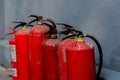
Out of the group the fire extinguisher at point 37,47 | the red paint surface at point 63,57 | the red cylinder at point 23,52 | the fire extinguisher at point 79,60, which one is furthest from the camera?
the red cylinder at point 23,52

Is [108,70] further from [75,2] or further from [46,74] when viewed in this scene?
[75,2]

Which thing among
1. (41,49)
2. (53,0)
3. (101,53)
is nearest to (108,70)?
(101,53)

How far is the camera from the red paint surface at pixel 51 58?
2434 mm

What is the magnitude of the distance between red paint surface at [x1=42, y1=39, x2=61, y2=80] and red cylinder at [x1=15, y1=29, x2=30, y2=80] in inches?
15.2

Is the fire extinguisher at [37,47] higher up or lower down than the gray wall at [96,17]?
lower down

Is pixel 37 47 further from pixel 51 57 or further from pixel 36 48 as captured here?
pixel 51 57

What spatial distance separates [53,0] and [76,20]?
493 millimetres

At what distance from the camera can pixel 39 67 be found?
261cm

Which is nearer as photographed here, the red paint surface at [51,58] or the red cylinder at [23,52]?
the red paint surface at [51,58]

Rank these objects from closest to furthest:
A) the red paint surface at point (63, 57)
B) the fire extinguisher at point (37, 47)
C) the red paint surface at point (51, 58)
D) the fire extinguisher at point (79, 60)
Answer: the fire extinguisher at point (79, 60)
the red paint surface at point (63, 57)
the red paint surface at point (51, 58)
the fire extinguisher at point (37, 47)

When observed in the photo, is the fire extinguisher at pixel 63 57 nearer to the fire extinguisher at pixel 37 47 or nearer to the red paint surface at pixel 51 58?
the red paint surface at pixel 51 58

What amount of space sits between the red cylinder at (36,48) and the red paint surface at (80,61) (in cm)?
51

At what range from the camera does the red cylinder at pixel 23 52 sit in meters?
2.82

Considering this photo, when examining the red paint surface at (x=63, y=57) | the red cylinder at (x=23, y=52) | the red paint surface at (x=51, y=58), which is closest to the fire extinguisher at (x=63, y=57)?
the red paint surface at (x=63, y=57)
